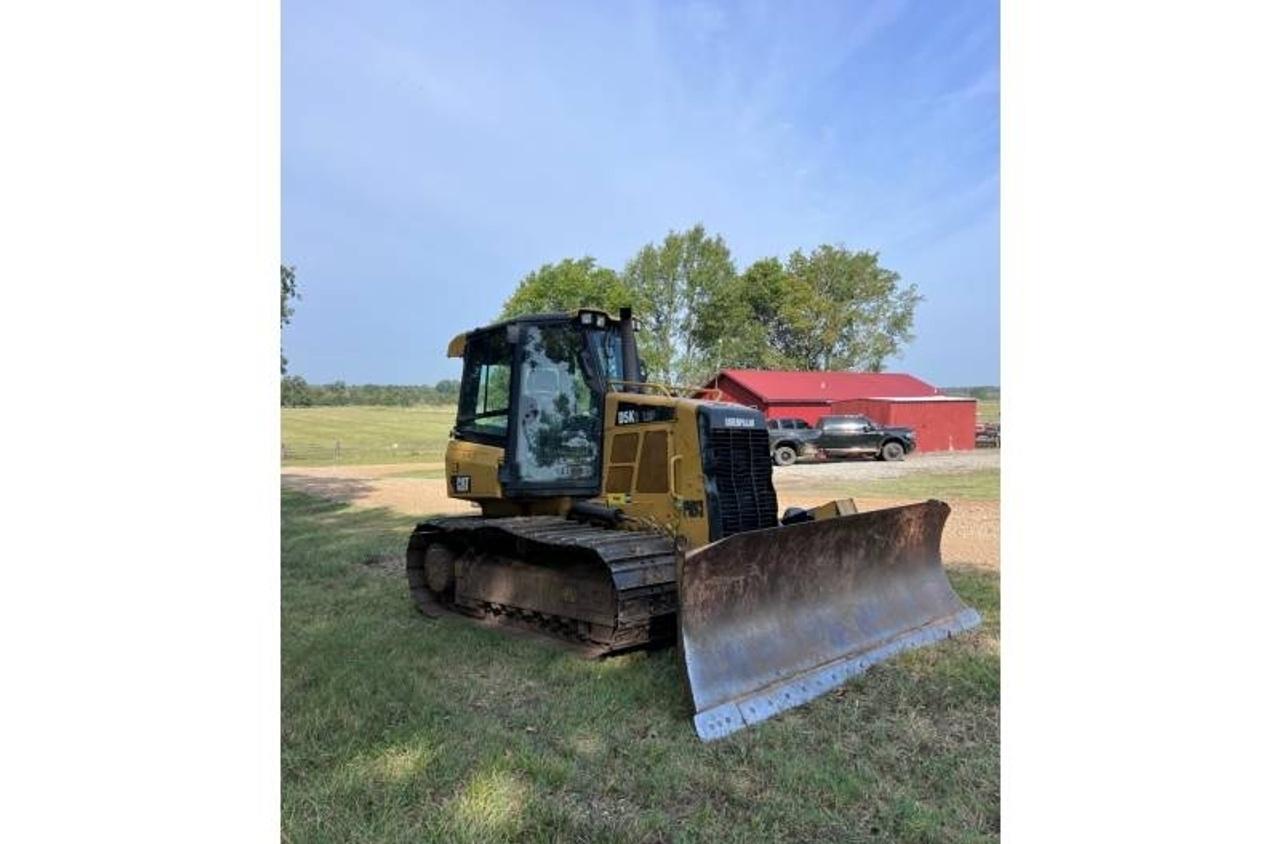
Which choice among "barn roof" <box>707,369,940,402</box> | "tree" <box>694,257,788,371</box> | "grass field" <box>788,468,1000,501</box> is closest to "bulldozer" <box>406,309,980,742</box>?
"grass field" <box>788,468,1000,501</box>

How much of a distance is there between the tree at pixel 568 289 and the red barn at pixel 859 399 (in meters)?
4.81

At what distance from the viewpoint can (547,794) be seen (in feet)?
9.50

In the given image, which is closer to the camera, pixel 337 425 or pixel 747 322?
pixel 337 425

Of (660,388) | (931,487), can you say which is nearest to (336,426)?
(660,388)

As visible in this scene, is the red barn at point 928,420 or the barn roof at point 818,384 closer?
the red barn at point 928,420

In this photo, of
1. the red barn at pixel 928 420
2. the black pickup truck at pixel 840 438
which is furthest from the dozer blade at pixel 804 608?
the red barn at pixel 928 420

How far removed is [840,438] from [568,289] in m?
10.8

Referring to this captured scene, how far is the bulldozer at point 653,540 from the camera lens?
3.92 metres

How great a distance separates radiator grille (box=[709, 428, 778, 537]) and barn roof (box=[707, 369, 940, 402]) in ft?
74.7

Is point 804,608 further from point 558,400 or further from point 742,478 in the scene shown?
point 558,400

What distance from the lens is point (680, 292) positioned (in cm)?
3006

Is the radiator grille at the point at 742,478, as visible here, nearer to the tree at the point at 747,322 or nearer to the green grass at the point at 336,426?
the green grass at the point at 336,426

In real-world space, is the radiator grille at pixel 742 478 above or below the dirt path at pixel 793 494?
above

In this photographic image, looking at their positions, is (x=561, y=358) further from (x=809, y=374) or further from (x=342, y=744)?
(x=809, y=374)
